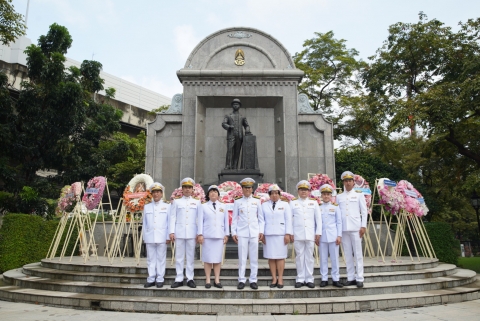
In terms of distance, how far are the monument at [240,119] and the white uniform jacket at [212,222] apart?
6599 millimetres

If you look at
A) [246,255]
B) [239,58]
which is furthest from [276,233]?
[239,58]

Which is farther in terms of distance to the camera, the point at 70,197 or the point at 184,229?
the point at 70,197

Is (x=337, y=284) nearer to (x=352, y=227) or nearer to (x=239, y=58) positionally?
(x=352, y=227)

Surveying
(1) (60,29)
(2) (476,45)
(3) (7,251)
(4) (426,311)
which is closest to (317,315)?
(4) (426,311)

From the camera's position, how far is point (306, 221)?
7.17 m

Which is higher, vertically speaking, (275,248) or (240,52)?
(240,52)

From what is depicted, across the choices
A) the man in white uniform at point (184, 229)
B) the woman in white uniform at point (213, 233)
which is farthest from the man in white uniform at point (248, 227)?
the man in white uniform at point (184, 229)

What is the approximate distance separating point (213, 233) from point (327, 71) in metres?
19.9

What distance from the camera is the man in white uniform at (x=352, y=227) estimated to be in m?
7.08

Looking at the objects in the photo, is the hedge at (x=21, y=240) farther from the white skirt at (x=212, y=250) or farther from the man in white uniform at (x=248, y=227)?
the man in white uniform at (x=248, y=227)

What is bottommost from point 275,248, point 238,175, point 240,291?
point 240,291

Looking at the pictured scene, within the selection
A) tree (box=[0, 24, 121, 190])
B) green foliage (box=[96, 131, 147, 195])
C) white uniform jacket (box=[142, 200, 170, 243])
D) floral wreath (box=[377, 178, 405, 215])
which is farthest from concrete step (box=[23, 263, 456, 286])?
green foliage (box=[96, 131, 147, 195])

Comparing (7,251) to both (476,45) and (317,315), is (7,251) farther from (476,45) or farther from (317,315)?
(476,45)

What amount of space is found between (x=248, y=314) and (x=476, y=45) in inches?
604
